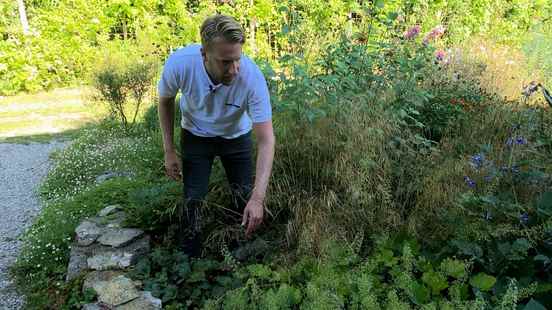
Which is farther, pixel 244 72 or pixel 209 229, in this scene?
pixel 209 229

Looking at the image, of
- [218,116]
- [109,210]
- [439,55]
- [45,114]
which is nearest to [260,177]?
[218,116]

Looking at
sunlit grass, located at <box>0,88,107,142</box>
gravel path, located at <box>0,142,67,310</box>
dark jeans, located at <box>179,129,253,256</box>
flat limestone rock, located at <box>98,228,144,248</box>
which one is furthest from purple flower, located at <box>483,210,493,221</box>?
sunlit grass, located at <box>0,88,107,142</box>

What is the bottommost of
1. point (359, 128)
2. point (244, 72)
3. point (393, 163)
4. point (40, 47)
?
point (40, 47)

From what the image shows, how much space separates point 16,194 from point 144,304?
341cm

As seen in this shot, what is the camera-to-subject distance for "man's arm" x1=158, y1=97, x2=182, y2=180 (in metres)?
2.71

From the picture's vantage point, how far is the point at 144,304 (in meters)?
2.50

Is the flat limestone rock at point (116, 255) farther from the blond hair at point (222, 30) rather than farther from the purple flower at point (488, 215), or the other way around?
the purple flower at point (488, 215)

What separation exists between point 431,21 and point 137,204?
6.01 meters

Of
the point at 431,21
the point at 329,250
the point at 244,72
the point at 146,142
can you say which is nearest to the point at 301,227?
the point at 329,250

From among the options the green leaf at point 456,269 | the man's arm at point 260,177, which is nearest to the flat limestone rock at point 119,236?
the man's arm at point 260,177

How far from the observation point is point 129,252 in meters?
3.05

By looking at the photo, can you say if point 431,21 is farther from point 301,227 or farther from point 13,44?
point 13,44

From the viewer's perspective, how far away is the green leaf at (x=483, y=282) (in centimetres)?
202

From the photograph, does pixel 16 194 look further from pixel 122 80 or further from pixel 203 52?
pixel 203 52
